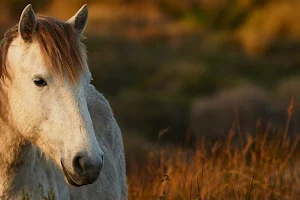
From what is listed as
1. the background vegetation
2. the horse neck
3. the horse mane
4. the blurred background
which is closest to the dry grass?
the background vegetation

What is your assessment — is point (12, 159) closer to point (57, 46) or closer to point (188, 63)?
point (57, 46)

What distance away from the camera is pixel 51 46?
13.4ft

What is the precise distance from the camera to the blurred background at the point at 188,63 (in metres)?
19.5

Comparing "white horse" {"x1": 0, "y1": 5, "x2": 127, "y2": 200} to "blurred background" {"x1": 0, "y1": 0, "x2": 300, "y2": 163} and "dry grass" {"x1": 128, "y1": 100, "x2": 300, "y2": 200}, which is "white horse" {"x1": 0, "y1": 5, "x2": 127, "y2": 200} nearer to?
"dry grass" {"x1": 128, "y1": 100, "x2": 300, "y2": 200}

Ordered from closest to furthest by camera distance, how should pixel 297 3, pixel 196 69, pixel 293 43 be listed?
pixel 196 69, pixel 293 43, pixel 297 3

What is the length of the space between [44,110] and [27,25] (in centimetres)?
50

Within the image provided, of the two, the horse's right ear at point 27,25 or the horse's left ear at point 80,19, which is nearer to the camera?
the horse's right ear at point 27,25

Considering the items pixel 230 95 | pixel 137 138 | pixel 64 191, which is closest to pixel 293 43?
pixel 230 95

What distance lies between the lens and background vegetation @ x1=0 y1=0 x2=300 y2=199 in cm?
633

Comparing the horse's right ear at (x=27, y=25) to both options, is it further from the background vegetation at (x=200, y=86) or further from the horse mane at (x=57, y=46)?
the background vegetation at (x=200, y=86)

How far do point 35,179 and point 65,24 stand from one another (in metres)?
0.94

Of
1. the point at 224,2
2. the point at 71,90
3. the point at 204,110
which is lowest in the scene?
the point at 224,2

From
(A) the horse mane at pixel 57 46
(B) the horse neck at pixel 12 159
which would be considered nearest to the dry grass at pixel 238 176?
(B) the horse neck at pixel 12 159

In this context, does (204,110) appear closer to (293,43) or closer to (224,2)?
(293,43)
